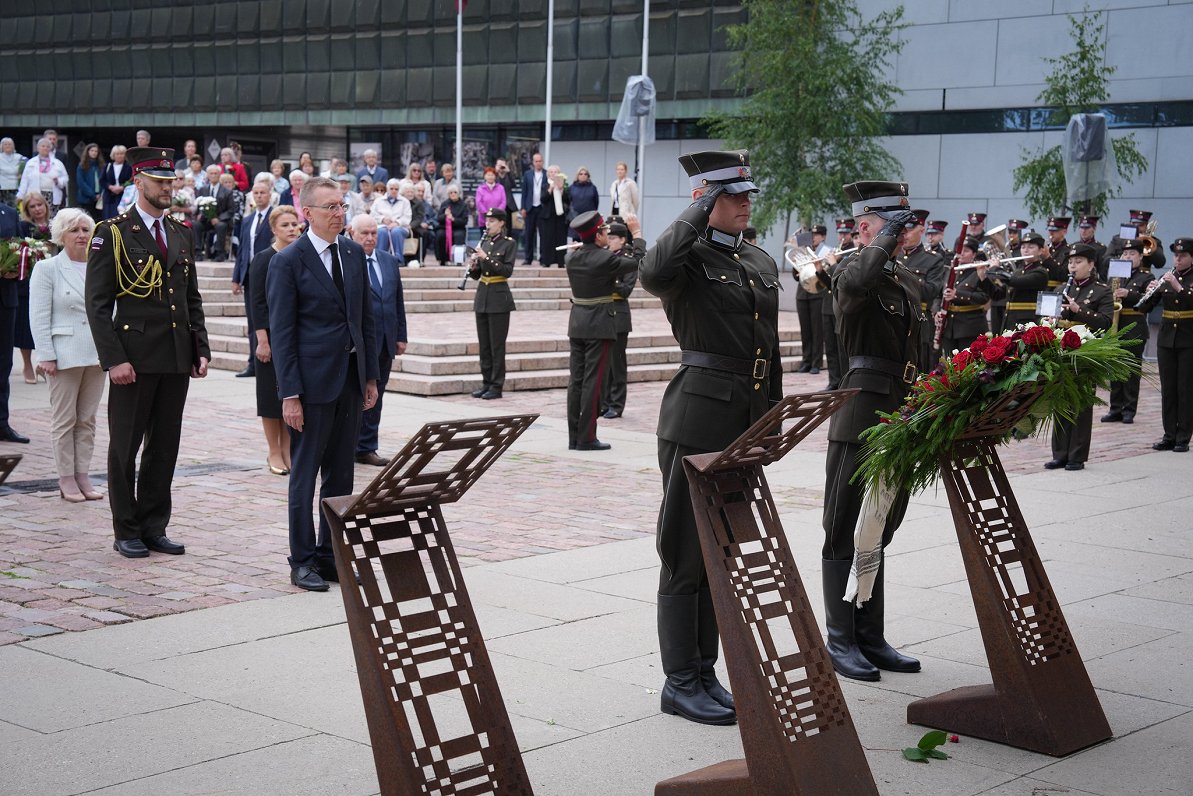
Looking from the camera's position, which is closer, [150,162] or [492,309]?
[150,162]

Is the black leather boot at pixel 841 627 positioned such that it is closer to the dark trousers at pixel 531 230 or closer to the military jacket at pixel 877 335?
the military jacket at pixel 877 335

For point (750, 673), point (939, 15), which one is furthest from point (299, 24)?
point (750, 673)

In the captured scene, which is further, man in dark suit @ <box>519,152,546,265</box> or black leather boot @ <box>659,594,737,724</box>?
man in dark suit @ <box>519,152,546,265</box>

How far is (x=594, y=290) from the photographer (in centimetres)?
1314

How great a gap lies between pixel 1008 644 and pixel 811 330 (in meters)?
15.4

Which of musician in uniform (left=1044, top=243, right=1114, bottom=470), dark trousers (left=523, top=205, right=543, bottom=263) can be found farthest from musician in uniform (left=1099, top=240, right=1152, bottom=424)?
dark trousers (left=523, top=205, right=543, bottom=263)

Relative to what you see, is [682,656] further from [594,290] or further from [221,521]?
[594,290]

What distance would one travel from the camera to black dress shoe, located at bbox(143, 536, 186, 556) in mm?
8055

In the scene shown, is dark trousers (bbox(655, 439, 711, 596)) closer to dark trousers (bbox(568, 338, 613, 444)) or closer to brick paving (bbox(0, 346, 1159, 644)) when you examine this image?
brick paving (bbox(0, 346, 1159, 644))

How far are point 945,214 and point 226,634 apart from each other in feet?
76.7

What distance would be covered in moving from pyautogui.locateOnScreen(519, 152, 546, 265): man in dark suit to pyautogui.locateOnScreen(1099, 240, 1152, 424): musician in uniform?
1342 cm

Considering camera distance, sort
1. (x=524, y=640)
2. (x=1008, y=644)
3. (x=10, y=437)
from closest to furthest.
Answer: (x=1008, y=644) → (x=524, y=640) → (x=10, y=437)

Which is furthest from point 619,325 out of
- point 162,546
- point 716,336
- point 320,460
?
point 716,336

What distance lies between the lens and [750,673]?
415 cm
